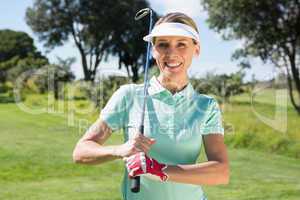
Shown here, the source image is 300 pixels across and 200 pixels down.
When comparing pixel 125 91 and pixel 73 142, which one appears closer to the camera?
pixel 125 91

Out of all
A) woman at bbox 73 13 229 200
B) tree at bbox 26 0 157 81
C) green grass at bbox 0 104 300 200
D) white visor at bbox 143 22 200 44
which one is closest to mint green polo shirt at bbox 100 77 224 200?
woman at bbox 73 13 229 200

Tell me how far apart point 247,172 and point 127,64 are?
3904cm

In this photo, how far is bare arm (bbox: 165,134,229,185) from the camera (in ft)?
6.95

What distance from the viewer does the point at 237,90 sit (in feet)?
83.1

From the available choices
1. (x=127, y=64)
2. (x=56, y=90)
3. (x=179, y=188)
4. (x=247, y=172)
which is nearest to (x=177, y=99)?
(x=179, y=188)

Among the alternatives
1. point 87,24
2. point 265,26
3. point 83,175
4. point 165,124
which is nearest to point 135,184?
point 165,124

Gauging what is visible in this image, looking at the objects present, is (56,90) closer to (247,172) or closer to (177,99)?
(247,172)

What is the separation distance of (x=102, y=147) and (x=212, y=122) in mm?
466

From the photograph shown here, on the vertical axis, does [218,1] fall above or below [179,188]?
above

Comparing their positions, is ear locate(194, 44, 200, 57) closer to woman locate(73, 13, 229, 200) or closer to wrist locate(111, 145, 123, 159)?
woman locate(73, 13, 229, 200)

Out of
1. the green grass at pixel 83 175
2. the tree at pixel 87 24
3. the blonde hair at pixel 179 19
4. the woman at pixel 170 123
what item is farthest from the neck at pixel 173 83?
the tree at pixel 87 24

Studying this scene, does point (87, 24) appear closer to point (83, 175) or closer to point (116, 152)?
point (83, 175)

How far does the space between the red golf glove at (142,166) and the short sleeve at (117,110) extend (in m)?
0.24

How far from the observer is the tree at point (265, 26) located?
1030 inches
